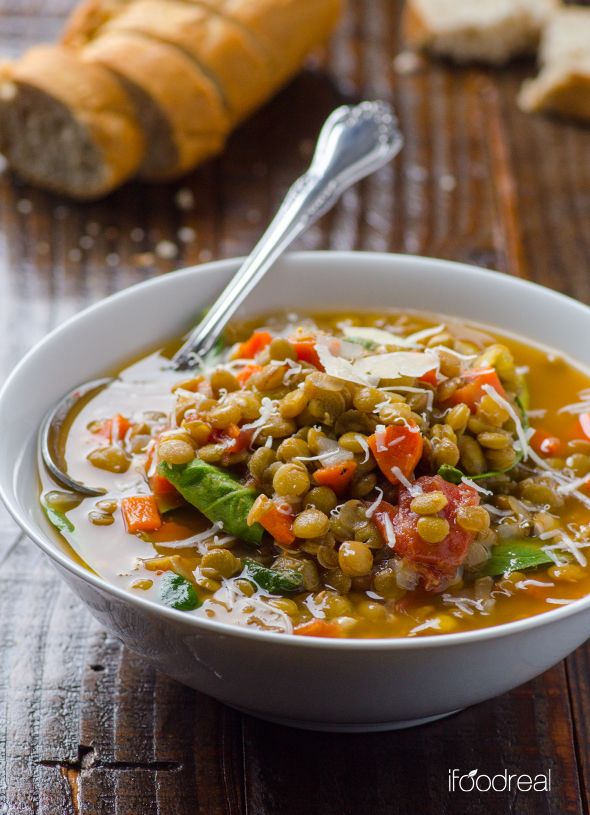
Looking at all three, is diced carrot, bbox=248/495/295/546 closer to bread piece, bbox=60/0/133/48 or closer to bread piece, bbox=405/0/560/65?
bread piece, bbox=60/0/133/48

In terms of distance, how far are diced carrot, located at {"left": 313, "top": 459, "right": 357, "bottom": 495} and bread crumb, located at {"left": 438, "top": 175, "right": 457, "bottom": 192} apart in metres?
2.62

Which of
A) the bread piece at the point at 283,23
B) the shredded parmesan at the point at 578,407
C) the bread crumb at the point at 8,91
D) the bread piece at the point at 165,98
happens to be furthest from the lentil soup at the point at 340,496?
the bread piece at the point at 283,23

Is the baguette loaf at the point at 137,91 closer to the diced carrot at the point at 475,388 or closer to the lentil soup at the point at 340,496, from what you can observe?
the lentil soup at the point at 340,496

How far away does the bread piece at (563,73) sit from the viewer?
5055mm

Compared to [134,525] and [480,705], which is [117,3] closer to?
[134,525]

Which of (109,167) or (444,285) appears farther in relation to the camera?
(109,167)

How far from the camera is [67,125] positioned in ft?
14.8

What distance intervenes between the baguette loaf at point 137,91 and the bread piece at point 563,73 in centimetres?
137

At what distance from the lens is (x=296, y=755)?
2.35m

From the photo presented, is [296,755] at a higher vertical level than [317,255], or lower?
lower

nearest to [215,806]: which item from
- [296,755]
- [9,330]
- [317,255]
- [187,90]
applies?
[296,755]

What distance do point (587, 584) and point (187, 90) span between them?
9.94 feet

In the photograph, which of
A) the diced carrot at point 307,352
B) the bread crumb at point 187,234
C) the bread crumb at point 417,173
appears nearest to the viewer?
Result: the diced carrot at point 307,352

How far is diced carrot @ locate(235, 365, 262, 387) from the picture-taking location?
9.02 ft
